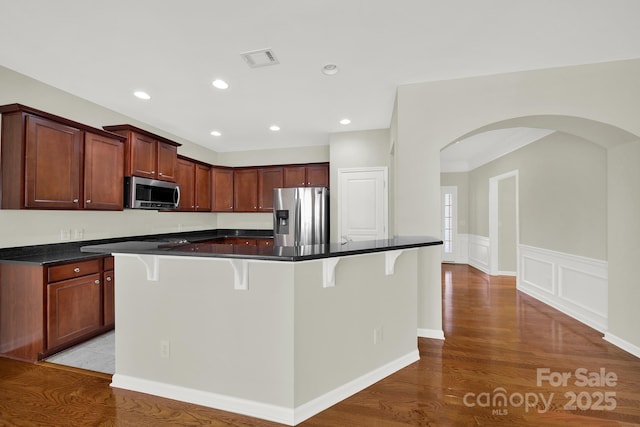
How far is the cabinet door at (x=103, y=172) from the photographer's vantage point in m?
3.23

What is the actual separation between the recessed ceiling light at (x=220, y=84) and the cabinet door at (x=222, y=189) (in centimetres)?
285

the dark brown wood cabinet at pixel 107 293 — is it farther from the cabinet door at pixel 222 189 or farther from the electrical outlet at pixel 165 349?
the cabinet door at pixel 222 189

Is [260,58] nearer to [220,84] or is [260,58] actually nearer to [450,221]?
[220,84]

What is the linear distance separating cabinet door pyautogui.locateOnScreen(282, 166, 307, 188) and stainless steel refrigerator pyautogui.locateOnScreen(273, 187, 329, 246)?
27.2 inches

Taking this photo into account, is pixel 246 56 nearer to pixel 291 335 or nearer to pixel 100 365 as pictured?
pixel 291 335

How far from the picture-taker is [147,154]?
3961 mm

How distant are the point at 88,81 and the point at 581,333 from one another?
5.92 metres

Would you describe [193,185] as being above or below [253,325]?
above

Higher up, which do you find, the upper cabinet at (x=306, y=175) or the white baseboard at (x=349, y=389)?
the upper cabinet at (x=306, y=175)

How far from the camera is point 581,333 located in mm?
3225

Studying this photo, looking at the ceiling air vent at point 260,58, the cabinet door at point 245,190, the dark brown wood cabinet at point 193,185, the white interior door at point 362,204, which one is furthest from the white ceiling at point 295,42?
the cabinet door at point 245,190

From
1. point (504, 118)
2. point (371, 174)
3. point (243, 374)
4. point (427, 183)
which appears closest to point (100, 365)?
point (243, 374)

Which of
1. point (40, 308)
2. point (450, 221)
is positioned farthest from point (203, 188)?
point (450, 221)

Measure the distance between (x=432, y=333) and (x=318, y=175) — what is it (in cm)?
326
